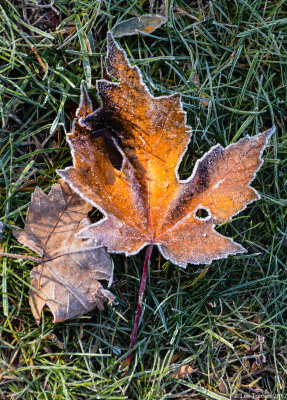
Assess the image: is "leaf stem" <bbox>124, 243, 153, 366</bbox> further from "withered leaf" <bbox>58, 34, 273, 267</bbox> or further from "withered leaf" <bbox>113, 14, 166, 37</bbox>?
"withered leaf" <bbox>113, 14, 166, 37</bbox>

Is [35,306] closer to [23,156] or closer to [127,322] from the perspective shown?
[127,322]

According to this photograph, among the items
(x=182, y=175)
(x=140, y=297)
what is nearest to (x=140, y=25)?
(x=182, y=175)

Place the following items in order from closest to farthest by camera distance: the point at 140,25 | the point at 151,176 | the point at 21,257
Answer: the point at 151,176, the point at 21,257, the point at 140,25

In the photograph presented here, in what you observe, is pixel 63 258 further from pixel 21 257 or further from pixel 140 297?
pixel 140 297

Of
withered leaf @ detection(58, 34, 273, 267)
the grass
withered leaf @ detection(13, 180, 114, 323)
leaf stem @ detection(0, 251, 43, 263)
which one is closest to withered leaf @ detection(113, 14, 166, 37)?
the grass

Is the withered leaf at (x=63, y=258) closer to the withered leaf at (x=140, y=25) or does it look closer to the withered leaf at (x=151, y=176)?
the withered leaf at (x=151, y=176)

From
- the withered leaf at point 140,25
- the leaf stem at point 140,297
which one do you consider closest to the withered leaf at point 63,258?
the leaf stem at point 140,297
